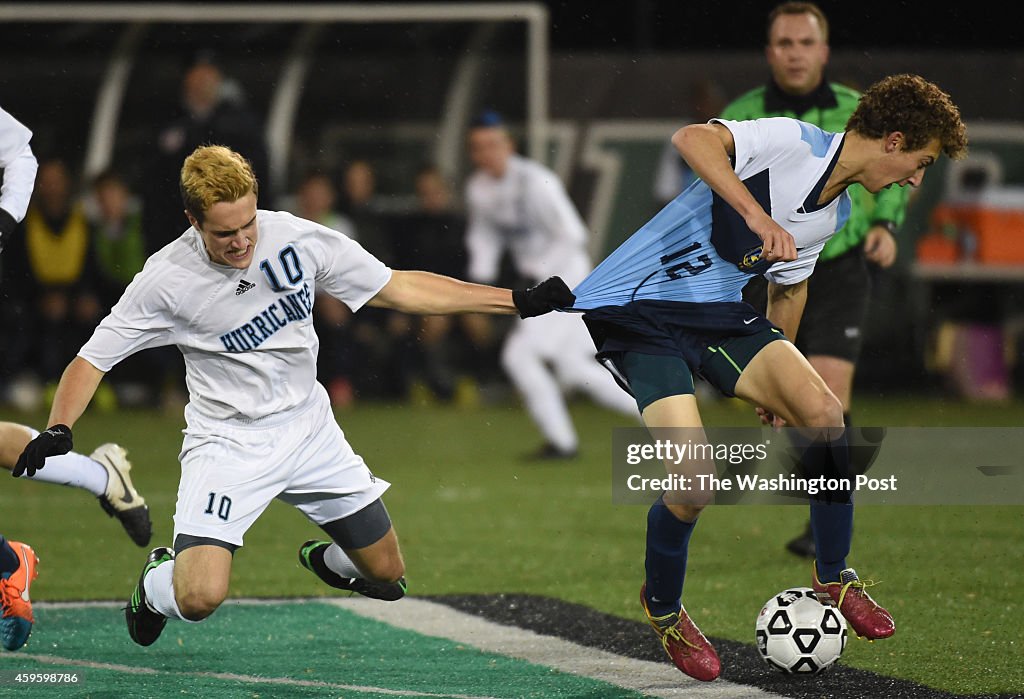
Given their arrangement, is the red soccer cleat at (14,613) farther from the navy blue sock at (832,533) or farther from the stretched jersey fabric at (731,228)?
the navy blue sock at (832,533)

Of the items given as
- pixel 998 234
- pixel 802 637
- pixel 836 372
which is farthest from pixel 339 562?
pixel 998 234

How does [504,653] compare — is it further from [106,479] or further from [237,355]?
Answer: [106,479]

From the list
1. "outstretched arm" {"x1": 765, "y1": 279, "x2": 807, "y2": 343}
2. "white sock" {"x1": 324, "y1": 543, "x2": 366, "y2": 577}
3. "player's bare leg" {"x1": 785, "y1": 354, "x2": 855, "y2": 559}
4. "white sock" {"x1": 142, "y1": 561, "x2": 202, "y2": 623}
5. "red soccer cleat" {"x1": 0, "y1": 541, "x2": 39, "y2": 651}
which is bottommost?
"red soccer cleat" {"x1": 0, "y1": 541, "x2": 39, "y2": 651}

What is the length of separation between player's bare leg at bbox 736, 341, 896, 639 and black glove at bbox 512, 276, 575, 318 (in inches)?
27.8

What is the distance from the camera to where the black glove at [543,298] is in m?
5.40

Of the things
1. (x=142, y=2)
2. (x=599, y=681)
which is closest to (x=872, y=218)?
(x=599, y=681)

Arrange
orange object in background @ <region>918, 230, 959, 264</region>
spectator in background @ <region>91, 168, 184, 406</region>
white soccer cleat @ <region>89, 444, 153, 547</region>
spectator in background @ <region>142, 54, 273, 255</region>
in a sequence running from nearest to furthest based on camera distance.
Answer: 1. white soccer cleat @ <region>89, 444, 153, 547</region>
2. spectator in background @ <region>142, 54, 273, 255</region>
3. spectator in background @ <region>91, 168, 184, 406</region>
4. orange object in background @ <region>918, 230, 959, 264</region>

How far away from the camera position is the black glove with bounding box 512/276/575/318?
5.40 metres

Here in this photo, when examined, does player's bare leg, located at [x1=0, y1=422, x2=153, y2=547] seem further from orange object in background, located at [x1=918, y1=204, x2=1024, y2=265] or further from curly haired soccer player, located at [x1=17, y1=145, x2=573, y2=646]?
orange object in background, located at [x1=918, y1=204, x2=1024, y2=265]

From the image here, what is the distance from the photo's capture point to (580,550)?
8.16 m

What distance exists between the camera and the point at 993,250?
14734 millimetres

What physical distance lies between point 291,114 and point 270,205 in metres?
1.52

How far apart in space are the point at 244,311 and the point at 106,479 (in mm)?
1479

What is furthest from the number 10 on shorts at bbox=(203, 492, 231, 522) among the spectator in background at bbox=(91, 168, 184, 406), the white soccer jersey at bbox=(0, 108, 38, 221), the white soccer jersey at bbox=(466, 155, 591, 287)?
the spectator in background at bbox=(91, 168, 184, 406)
